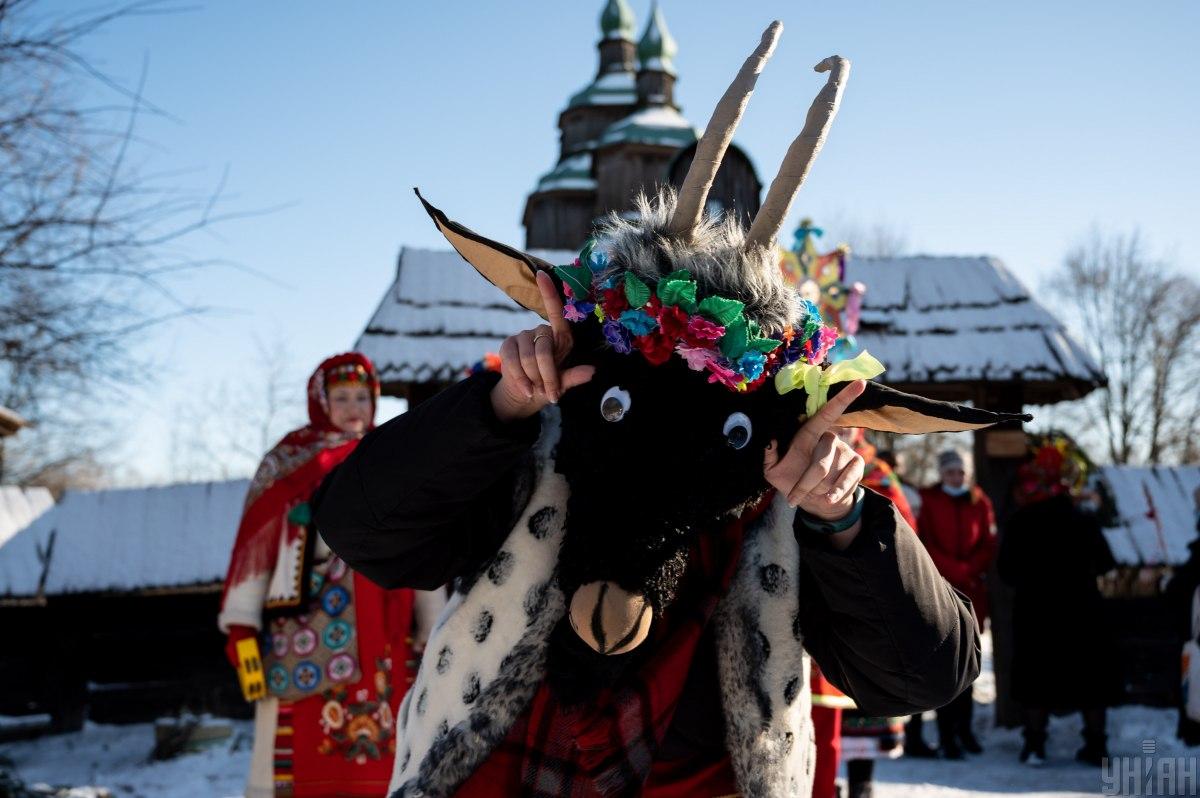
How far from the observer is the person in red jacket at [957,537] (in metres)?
6.71

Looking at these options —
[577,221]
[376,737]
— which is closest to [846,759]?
[376,737]

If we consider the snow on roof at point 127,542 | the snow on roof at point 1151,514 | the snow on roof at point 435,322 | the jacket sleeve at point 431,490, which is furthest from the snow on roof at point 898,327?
the jacket sleeve at point 431,490

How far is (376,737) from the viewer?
3654 mm

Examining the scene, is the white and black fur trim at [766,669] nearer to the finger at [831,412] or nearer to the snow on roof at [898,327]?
the finger at [831,412]

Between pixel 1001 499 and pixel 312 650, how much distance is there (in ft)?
19.9

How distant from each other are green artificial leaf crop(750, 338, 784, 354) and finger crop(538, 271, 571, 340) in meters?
0.27

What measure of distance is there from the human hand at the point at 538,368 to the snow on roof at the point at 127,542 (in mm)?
6936

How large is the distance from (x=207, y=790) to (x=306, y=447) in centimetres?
305

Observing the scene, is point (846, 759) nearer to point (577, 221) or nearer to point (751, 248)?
point (751, 248)

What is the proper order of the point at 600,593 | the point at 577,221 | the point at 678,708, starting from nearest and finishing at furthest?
the point at 600,593 < the point at 678,708 < the point at 577,221

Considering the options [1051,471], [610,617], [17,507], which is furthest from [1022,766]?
[17,507]

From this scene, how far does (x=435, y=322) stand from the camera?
810 cm

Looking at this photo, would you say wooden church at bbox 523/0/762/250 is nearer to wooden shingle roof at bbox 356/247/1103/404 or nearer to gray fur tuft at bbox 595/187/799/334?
wooden shingle roof at bbox 356/247/1103/404

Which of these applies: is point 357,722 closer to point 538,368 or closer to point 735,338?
point 538,368
